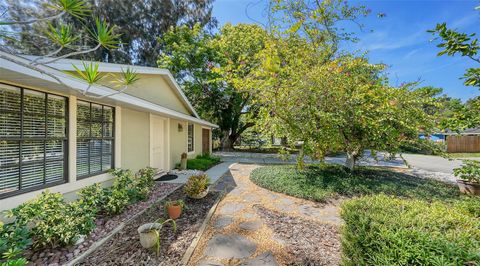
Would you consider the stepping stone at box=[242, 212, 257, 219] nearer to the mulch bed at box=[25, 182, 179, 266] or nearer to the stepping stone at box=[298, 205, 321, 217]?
the stepping stone at box=[298, 205, 321, 217]

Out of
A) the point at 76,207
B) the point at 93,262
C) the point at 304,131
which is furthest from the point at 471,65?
the point at 76,207

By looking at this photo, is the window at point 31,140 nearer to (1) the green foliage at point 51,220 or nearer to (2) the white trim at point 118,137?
(1) the green foliage at point 51,220

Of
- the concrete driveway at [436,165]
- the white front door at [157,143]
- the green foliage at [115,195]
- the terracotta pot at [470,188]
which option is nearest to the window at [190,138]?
the white front door at [157,143]

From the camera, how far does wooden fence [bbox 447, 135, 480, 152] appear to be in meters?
23.1

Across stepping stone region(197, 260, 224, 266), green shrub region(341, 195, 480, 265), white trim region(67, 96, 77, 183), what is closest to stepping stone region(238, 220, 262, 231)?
stepping stone region(197, 260, 224, 266)

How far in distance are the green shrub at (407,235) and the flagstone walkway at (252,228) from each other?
1.35 meters

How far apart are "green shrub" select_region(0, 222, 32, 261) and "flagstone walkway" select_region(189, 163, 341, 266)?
7.34 feet

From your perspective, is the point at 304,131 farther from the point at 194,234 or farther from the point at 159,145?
the point at 159,145

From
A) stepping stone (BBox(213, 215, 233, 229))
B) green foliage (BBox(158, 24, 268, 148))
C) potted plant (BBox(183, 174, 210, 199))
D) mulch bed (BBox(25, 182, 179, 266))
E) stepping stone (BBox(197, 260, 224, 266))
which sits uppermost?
green foliage (BBox(158, 24, 268, 148))

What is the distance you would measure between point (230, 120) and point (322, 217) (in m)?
16.4

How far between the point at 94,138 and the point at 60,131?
3.23 ft

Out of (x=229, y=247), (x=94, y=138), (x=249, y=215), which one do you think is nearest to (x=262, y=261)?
(x=229, y=247)

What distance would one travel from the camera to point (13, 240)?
2.84 meters

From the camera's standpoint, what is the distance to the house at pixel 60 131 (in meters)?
3.57
